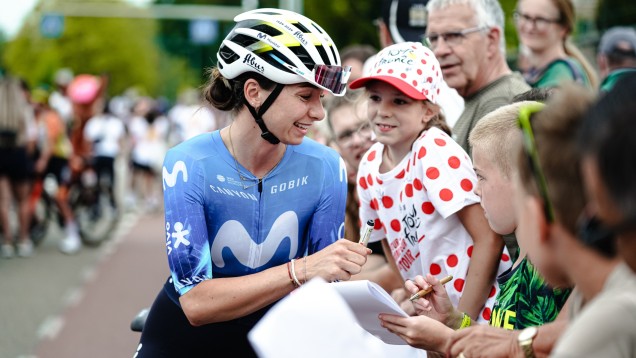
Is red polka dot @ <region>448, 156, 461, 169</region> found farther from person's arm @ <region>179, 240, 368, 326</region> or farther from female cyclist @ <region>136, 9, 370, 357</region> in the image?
person's arm @ <region>179, 240, 368, 326</region>

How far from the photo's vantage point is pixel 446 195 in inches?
150

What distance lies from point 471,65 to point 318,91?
5.14 feet

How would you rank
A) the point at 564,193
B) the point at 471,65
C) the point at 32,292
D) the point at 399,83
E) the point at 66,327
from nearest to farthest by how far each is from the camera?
the point at 564,193 < the point at 399,83 < the point at 471,65 < the point at 66,327 < the point at 32,292

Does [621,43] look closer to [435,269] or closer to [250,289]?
[435,269]

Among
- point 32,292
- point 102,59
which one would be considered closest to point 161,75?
point 102,59

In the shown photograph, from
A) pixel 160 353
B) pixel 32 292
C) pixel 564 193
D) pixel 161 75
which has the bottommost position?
pixel 161 75

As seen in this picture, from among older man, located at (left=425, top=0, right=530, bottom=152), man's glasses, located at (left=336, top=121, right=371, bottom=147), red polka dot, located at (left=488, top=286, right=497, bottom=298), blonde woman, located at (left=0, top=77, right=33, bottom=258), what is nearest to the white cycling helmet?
red polka dot, located at (left=488, top=286, right=497, bottom=298)

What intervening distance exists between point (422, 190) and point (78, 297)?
8233 millimetres

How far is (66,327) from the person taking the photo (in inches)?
388

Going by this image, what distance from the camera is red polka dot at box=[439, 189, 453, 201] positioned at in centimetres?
380

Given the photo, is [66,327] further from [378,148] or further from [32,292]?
[378,148]

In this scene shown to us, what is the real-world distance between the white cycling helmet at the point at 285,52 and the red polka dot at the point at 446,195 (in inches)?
21.6

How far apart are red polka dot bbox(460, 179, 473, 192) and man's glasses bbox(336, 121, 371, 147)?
171cm

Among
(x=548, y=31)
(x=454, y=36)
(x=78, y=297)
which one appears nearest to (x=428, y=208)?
(x=454, y=36)
